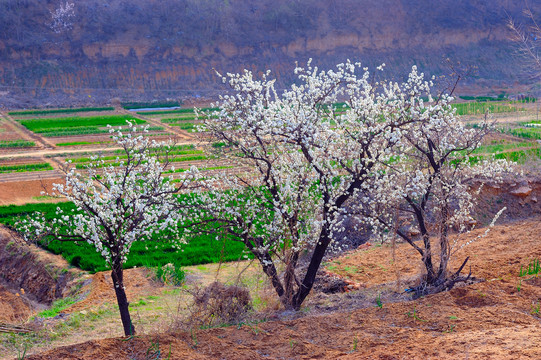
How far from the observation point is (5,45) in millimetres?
51688

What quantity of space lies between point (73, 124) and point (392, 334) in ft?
118

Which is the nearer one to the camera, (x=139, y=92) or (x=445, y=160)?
(x=445, y=160)

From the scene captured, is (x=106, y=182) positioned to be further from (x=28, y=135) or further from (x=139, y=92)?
(x=139, y=92)

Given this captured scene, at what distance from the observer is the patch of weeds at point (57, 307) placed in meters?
11.1

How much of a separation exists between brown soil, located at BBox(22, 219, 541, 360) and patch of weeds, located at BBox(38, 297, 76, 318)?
4759mm

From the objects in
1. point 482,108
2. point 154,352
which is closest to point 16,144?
point 154,352

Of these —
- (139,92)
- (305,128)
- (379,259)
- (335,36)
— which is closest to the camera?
(305,128)

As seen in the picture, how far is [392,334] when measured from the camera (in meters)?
7.14

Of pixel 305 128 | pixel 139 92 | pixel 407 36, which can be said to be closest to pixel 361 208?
pixel 305 128

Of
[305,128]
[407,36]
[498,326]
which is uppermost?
[407,36]

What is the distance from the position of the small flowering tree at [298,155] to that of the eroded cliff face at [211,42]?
135ft

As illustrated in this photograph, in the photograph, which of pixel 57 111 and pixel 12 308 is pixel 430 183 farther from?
pixel 57 111

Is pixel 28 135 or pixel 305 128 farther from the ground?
pixel 28 135

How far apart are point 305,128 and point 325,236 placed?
1980 mm
